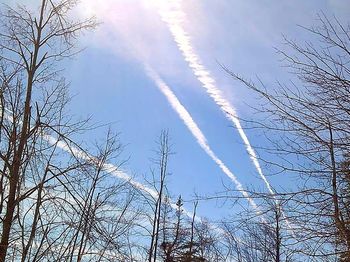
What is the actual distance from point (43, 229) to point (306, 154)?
323cm

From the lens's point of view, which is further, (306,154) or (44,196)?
(44,196)

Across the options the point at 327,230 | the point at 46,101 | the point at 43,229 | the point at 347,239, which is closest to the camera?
the point at 347,239

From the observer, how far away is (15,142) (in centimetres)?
518

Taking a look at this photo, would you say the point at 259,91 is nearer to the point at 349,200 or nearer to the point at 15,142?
the point at 349,200

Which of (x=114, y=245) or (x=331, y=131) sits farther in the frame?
(x=114, y=245)

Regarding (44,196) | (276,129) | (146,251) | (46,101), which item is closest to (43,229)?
(44,196)

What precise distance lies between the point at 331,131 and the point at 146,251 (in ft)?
46.9

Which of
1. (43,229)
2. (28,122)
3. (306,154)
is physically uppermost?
(28,122)

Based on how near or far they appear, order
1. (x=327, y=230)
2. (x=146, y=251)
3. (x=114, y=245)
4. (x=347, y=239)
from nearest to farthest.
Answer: (x=347, y=239)
(x=327, y=230)
(x=114, y=245)
(x=146, y=251)

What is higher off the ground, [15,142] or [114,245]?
[15,142]

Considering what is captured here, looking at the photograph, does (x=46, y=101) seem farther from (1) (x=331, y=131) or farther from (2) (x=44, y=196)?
(1) (x=331, y=131)

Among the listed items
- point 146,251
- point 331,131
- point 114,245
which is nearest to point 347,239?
point 331,131

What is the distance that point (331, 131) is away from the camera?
3.74 meters

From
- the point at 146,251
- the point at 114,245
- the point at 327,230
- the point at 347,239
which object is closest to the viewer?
the point at 347,239
